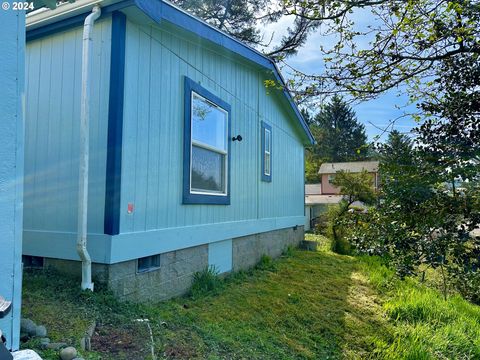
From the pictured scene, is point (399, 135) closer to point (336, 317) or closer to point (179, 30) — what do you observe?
point (336, 317)

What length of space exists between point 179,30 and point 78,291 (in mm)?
3335

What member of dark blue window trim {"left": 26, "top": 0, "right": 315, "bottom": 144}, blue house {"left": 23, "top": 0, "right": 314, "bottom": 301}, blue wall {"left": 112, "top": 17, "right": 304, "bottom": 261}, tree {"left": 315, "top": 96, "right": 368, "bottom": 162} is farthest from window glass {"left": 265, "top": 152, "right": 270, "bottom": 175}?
tree {"left": 315, "top": 96, "right": 368, "bottom": 162}

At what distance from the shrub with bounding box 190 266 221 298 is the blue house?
12 cm

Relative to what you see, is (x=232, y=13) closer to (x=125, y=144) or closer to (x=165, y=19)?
(x=165, y=19)

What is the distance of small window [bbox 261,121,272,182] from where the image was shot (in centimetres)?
758

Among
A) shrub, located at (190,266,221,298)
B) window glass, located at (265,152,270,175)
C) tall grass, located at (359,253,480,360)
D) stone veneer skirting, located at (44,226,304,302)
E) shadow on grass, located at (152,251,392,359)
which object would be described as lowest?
tall grass, located at (359,253,480,360)

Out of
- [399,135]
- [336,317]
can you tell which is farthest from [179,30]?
[336,317]

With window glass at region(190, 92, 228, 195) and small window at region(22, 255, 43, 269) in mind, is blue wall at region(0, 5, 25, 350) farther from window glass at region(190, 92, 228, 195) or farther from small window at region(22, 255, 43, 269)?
window glass at region(190, 92, 228, 195)

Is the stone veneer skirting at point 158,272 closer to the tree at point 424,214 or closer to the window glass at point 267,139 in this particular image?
the tree at point 424,214

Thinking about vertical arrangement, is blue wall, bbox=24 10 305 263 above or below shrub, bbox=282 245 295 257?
above

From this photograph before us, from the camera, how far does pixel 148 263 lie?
13.2 feet

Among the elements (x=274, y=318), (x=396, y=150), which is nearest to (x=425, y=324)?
(x=274, y=318)

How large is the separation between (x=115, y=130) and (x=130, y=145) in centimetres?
24

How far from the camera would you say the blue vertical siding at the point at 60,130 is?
11.8 feet
